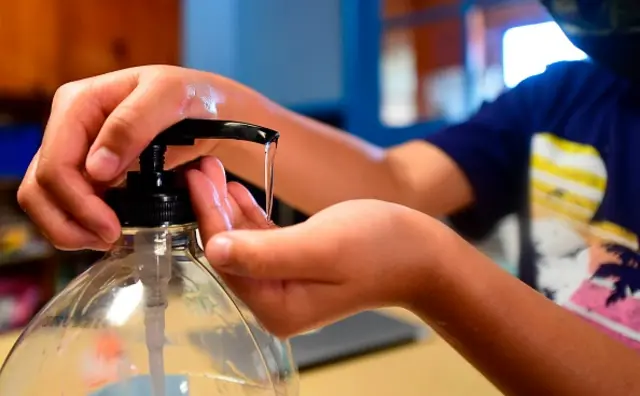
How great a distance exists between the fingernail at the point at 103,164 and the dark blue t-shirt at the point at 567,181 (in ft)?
1.55

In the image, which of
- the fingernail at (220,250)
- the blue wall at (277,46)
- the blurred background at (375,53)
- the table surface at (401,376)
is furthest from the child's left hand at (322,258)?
the blue wall at (277,46)

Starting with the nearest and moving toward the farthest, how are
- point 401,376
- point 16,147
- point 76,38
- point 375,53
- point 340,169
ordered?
point 401,376, point 340,169, point 375,53, point 16,147, point 76,38

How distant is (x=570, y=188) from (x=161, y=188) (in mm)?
518

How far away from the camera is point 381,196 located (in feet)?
2.47

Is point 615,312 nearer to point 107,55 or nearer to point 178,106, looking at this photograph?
point 178,106

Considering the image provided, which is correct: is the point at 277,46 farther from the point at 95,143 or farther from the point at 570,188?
the point at 95,143

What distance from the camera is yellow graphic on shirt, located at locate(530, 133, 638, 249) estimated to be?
27.0 inches

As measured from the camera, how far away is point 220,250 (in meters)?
0.30

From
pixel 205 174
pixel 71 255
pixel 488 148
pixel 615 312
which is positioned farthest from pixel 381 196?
pixel 71 255

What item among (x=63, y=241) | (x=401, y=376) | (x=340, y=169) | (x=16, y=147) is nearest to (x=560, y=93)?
(x=340, y=169)

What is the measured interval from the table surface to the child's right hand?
253 millimetres

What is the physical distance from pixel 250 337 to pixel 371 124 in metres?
1.12

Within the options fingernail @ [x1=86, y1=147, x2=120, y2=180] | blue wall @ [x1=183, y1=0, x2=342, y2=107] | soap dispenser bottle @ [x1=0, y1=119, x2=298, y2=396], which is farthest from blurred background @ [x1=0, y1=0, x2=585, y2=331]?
fingernail @ [x1=86, y1=147, x2=120, y2=180]

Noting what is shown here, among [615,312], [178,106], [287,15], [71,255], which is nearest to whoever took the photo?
[178,106]
